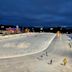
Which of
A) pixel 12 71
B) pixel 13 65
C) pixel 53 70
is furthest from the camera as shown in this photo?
pixel 13 65

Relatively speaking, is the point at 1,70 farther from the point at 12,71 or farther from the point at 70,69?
the point at 70,69

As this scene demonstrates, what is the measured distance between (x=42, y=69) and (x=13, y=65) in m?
3.38

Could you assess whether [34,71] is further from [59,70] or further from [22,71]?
[59,70]

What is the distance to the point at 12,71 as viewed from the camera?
78.7 ft

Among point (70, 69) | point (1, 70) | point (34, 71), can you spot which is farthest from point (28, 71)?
point (70, 69)

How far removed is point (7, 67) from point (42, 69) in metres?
3.44

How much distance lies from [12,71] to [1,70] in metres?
1.05

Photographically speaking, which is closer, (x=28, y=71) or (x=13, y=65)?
(x=28, y=71)

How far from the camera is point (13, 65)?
2742 centimetres

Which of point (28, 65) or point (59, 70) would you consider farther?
point (28, 65)

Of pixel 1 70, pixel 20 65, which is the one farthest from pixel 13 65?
pixel 1 70

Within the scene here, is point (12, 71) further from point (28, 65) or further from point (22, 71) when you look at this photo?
point (28, 65)

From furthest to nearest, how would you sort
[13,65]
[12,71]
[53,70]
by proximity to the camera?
[13,65] → [53,70] → [12,71]

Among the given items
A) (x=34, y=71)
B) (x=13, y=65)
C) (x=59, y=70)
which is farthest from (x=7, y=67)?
(x=59, y=70)
